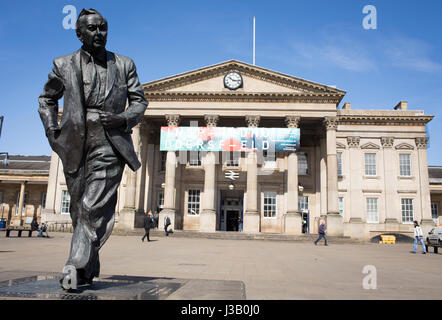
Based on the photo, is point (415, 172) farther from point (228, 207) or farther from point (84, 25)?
point (84, 25)

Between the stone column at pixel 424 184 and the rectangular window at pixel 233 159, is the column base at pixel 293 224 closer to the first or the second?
the rectangular window at pixel 233 159

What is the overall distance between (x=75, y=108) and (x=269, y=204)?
31.4 m

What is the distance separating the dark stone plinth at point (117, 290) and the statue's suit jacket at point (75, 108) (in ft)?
4.00

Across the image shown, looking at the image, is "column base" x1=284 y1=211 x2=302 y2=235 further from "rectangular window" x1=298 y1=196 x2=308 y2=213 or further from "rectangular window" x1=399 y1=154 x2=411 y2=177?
"rectangular window" x1=399 y1=154 x2=411 y2=177

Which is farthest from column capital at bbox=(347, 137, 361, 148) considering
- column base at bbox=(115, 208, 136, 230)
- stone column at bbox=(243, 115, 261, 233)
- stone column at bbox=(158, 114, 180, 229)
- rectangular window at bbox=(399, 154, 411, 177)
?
column base at bbox=(115, 208, 136, 230)

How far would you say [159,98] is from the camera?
32375 mm

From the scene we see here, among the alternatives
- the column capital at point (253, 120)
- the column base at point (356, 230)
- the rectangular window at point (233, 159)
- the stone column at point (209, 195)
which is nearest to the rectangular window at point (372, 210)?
the column base at point (356, 230)

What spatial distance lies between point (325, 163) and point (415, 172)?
380 inches

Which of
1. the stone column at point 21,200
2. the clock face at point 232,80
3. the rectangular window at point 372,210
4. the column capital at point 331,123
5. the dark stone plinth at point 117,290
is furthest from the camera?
the stone column at point 21,200

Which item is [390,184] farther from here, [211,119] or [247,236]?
[211,119]

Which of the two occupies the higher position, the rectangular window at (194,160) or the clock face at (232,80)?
the clock face at (232,80)

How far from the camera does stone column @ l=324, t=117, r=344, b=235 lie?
2917cm

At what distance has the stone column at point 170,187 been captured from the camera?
29969 mm
